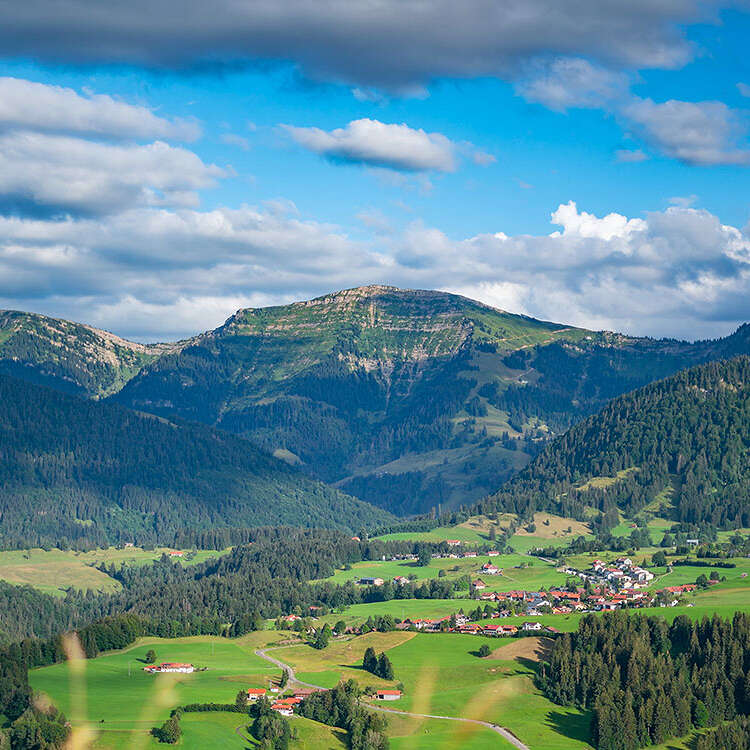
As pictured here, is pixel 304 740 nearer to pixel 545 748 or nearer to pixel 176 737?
pixel 176 737

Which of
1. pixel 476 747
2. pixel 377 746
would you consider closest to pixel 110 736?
pixel 377 746

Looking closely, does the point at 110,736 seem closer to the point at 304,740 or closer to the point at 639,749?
the point at 304,740

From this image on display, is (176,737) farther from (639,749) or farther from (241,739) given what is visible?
(639,749)

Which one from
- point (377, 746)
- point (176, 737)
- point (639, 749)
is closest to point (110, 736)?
point (176, 737)

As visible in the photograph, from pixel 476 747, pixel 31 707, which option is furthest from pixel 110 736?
pixel 476 747

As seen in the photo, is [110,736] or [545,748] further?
[545,748]
